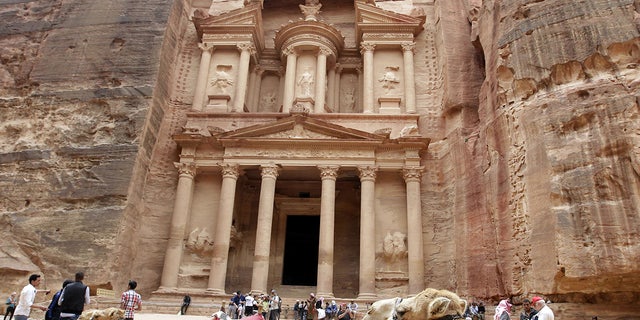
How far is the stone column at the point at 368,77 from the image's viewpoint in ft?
62.3

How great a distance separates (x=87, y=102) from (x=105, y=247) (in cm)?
566

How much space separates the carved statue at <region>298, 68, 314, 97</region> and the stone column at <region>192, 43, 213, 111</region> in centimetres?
393

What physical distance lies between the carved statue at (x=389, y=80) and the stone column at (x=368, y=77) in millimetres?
575

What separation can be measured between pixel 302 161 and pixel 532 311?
9865 millimetres

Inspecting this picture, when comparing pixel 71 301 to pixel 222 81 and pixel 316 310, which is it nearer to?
pixel 316 310

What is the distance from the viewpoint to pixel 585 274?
10.2 metres

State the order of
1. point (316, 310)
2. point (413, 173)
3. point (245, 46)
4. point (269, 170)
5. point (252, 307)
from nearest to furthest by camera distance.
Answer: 1. point (316, 310)
2. point (252, 307)
3. point (413, 173)
4. point (269, 170)
5. point (245, 46)

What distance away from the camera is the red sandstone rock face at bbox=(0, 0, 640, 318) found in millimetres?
10742

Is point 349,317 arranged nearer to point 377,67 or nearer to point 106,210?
point 106,210

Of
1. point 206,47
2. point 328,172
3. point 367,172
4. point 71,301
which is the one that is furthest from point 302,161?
point 71,301

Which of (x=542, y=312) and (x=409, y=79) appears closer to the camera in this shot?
(x=542, y=312)

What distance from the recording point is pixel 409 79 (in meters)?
19.3

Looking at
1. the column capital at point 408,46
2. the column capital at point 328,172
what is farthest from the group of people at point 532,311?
the column capital at point 408,46

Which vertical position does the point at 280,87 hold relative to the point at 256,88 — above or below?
above
